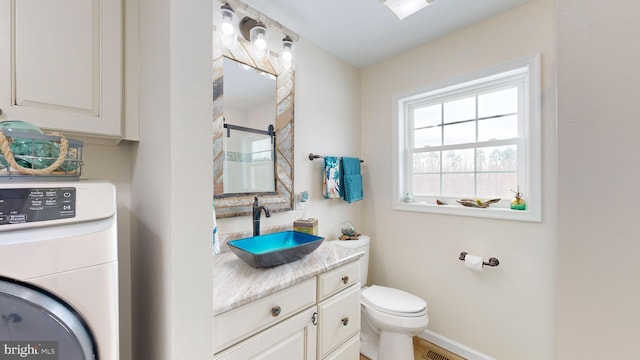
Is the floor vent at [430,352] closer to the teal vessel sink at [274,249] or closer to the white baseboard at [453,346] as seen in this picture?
the white baseboard at [453,346]

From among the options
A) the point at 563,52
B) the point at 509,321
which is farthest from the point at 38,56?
the point at 509,321

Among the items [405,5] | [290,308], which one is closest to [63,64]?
[290,308]

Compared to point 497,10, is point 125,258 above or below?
below

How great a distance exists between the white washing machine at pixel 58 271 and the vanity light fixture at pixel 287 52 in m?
1.49

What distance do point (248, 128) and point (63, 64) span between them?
36.2 inches

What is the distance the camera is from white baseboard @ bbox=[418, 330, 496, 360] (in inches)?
68.9

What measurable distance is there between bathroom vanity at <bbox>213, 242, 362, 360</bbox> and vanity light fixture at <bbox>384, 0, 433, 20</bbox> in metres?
1.52

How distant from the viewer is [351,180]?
7.04 ft

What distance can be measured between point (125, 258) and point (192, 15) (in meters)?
0.96

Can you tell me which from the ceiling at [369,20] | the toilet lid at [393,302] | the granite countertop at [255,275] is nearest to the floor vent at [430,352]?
the toilet lid at [393,302]

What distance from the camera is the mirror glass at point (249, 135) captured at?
56.7 inches

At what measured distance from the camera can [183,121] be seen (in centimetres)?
69

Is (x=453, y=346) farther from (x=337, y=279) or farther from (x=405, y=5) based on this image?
(x=405, y=5)

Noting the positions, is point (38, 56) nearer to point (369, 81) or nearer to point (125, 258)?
point (125, 258)
